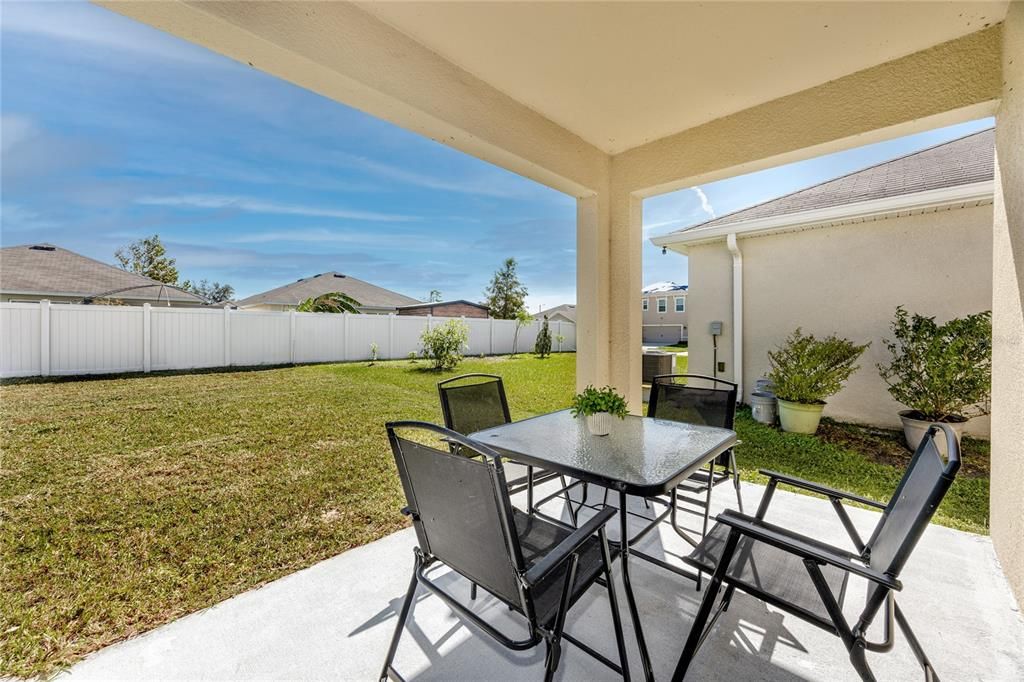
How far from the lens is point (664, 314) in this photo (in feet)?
76.7

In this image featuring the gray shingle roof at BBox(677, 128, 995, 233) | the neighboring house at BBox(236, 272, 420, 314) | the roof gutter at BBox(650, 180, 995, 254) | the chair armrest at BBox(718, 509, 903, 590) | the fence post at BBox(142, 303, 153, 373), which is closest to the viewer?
the chair armrest at BBox(718, 509, 903, 590)

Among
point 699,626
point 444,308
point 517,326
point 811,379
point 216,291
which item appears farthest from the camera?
point 216,291

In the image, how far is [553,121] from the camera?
2930 millimetres

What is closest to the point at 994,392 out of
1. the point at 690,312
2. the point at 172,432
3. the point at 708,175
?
the point at 708,175

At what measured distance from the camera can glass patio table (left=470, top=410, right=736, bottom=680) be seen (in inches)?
61.5

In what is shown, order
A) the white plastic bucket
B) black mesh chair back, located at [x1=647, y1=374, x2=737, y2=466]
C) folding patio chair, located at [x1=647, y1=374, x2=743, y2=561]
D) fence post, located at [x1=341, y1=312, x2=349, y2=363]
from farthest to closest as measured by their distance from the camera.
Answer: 1. fence post, located at [x1=341, y1=312, x2=349, y2=363]
2. the white plastic bucket
3. black mesh chair back, located at [x1=647, y1=374, x2=737, y2=466]
4. folding patio chair, located at [x1=647, y1=374, x2=743, y2=561]

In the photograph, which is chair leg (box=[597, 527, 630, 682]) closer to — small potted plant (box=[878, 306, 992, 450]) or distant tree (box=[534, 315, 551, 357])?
small potted plant (box=[878, 306, 992, 450])

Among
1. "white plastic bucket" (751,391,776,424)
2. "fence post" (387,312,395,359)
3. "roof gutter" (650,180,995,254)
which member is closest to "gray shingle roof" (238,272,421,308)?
"fence post" (387,312,395,359)

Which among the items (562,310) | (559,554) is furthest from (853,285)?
Answer: (562,310)

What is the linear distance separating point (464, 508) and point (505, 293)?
22.6m

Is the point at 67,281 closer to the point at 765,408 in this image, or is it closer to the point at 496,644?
the point at 496,644

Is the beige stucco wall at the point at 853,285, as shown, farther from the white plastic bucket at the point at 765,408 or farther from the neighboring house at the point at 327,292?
the neighboring house at the point at 327,292

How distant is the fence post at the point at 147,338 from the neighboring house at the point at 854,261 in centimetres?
961

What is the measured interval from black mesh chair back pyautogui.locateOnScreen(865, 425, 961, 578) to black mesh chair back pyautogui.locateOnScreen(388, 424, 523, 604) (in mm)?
1130
